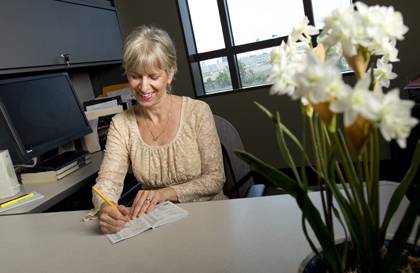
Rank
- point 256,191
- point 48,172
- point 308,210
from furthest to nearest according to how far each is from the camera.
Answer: point 48,172 → point 256,191 → point 308,210

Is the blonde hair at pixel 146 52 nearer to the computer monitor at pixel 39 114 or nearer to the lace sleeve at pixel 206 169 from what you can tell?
the lace sleeve at pixel 206 169

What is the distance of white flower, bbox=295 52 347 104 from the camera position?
0.38 m

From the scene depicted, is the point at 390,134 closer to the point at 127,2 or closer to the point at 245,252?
the point at 245,252

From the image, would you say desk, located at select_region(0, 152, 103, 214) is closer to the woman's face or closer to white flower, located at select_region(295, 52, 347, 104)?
the woman's face

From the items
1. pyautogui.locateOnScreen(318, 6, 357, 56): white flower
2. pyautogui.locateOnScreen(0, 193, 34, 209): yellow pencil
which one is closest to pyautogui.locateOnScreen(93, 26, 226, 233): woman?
Answer: pyautogui.locateOnScreen(0, 193, 34, 209): yellow pencil

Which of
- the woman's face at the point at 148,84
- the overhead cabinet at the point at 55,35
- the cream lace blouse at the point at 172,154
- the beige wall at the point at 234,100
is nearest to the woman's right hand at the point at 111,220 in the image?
the cream lace blouse at the point at 172,154

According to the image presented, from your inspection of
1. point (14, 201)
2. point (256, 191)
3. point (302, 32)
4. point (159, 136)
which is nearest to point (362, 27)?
point (302, 32)

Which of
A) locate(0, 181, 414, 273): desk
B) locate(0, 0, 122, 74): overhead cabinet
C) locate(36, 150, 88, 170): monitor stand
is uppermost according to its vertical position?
locate(0, 0, 122, 74): overhead cabinet

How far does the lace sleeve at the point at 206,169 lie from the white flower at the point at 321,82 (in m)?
1.05

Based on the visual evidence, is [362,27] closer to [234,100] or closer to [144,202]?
[144,202]

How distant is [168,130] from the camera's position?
1.63 m

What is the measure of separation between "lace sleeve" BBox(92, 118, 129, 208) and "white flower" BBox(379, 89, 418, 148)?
3.92 feet

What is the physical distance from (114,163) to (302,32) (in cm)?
115

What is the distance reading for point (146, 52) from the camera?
1496 mm
